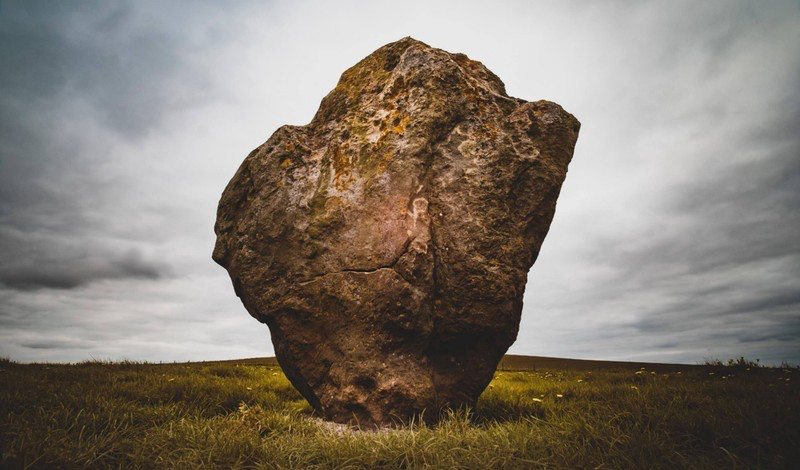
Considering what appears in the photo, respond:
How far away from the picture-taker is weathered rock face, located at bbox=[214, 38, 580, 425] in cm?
502

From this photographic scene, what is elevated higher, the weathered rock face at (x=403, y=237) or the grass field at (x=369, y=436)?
the weathered rock face at (x=403, y=237)

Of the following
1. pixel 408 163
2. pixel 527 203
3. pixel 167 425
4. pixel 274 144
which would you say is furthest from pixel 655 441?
pixel 274 144

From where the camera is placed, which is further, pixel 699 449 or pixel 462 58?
pixel 462 58

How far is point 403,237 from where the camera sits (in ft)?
16.7

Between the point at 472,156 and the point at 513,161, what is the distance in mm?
566

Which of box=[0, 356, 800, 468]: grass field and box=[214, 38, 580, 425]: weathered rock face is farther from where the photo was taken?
box=[214, 38, 580, 425]: weathered rock face

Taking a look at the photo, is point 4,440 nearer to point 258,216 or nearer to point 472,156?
point 258,216

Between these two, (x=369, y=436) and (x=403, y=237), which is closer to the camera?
(x=369, y=436)

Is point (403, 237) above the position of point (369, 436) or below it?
above

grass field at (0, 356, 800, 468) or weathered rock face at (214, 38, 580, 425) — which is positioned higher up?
weathered rock face at (214, 38, 580, 425)

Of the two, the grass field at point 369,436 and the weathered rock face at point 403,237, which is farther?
the weathered rock face at point 403,237

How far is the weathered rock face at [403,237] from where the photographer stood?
5.02m

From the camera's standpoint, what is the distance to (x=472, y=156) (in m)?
5.50

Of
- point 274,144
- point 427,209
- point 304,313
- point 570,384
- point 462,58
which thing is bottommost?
point 570,384
